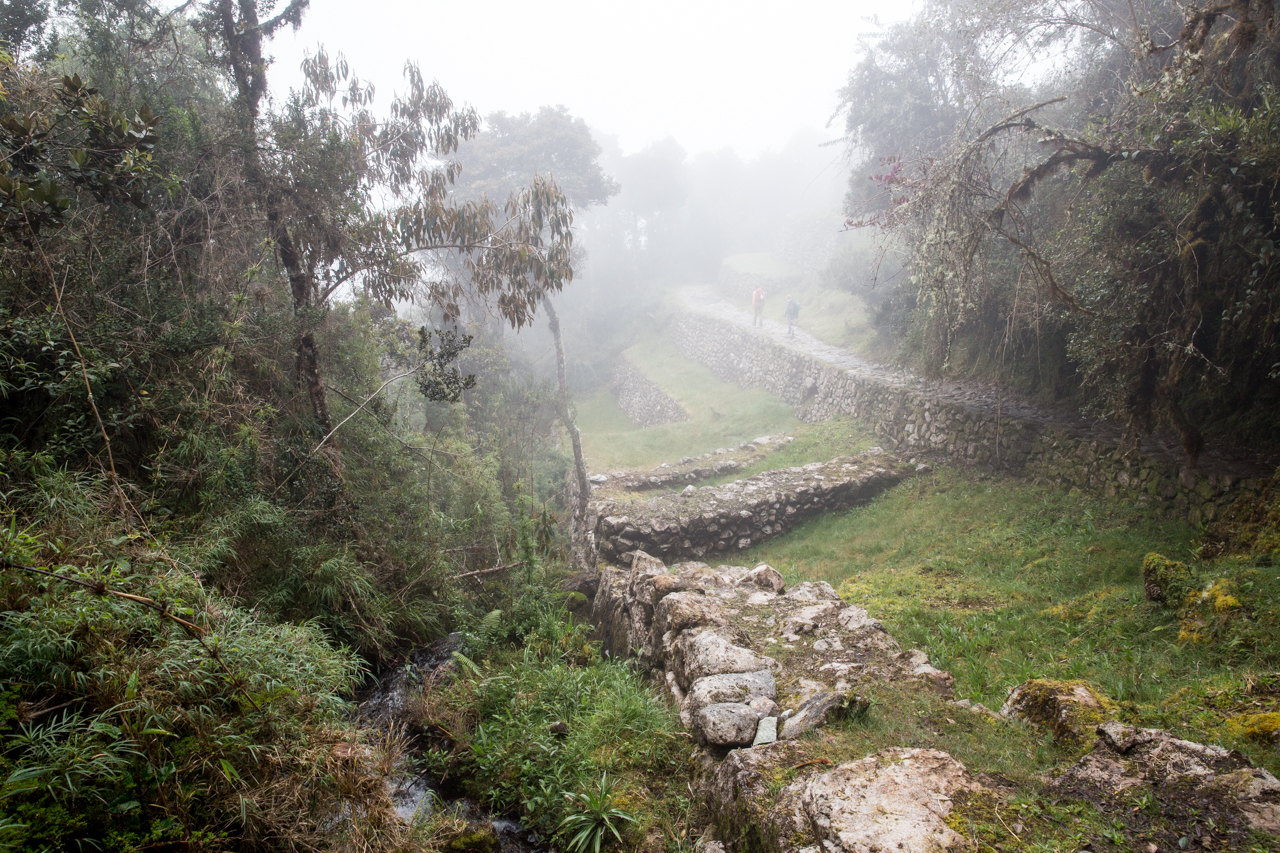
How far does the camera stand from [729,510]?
10008 mm

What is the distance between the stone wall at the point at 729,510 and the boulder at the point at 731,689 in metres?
5.35

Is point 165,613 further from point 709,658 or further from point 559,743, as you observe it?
point 709,658

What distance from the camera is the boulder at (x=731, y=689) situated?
12.9 feet

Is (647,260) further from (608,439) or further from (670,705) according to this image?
(670,705)

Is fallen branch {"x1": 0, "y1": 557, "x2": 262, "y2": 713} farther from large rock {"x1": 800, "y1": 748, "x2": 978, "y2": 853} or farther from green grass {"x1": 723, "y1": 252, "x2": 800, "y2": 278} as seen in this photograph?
green grass {"x1": 723, "y1": 252, "x2": 800, "y2": 278}

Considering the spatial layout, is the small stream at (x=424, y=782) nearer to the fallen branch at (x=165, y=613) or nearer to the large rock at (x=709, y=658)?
the fallen branch at (x=165, y=613)

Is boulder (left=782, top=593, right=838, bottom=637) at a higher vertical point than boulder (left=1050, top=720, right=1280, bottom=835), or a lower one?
lower

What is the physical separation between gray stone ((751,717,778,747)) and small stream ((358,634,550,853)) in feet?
4.90

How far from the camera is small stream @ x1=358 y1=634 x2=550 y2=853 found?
11.1 ft

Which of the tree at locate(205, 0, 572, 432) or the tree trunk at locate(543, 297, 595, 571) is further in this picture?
the tree trunk at locate(543, 297, 595, 571)

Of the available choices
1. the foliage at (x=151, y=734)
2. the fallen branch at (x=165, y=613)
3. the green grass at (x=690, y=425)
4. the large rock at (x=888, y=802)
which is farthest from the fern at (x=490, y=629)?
the green grass at (x=690, y=425)

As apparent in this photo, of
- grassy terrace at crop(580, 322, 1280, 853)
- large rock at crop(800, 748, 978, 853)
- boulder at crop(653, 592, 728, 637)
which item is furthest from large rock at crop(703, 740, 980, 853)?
boulder at crop(653, 592, 728, 637)

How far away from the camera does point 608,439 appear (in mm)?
19172

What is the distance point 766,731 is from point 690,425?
15.0 metres
